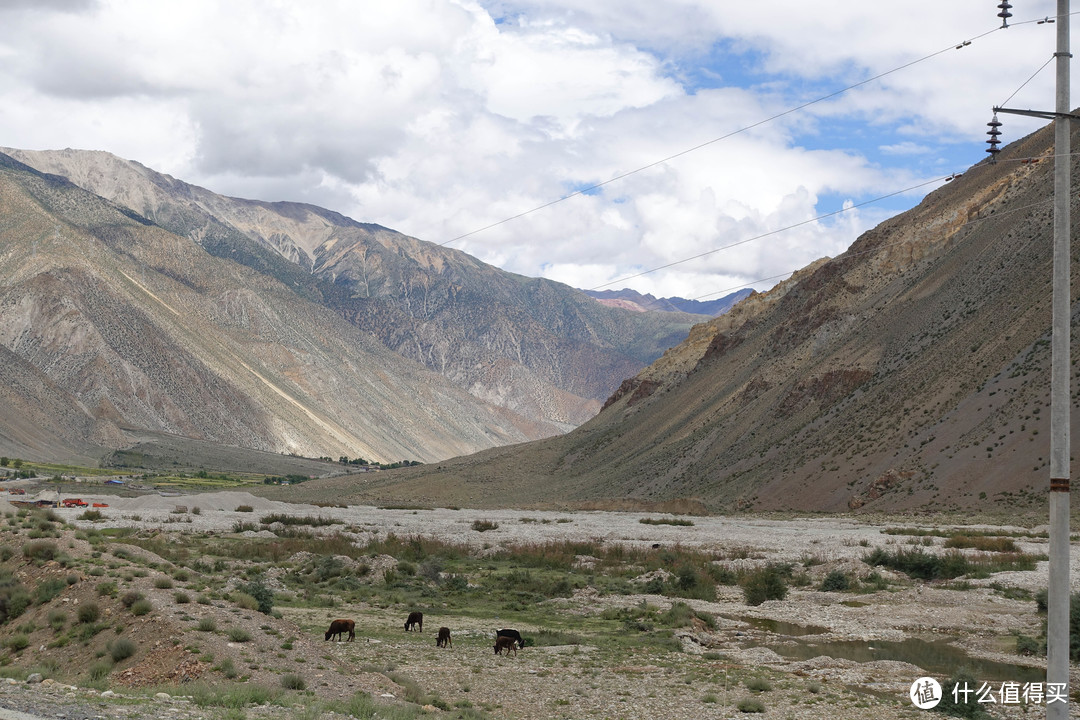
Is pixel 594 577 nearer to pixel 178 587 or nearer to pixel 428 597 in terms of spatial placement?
pixel 428 597

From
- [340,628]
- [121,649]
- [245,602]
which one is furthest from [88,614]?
[340,628]

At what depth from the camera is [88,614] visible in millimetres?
17250

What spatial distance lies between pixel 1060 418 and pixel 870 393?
79.5 metres

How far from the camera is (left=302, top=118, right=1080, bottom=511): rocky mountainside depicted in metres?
68.1

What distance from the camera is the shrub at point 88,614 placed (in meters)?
17.2

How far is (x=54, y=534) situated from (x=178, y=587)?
437 centimetres

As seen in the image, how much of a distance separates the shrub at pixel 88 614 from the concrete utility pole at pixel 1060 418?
48.4 ft

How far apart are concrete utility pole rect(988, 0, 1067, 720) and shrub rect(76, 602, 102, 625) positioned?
1476 cm

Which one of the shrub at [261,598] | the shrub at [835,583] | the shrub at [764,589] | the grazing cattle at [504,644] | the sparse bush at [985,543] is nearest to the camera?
the shrub at [261,598]

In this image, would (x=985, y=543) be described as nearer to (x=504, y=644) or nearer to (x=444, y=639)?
(x=504, y=644)

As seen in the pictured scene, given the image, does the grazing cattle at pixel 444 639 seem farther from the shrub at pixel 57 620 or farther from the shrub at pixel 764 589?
the shrub at pixel 764 589

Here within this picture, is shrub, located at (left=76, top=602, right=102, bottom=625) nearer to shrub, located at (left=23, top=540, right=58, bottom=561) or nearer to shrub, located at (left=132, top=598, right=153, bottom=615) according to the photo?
shrub, located at (left=132, top=598, right=153, bottom=615)

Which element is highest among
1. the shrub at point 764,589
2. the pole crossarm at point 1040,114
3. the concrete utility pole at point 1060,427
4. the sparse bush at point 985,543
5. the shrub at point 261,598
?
the pole crossarm at point 1040,114

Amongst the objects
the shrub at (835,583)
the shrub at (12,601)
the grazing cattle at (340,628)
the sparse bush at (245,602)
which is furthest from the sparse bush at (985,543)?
the shrub at (12,601)
